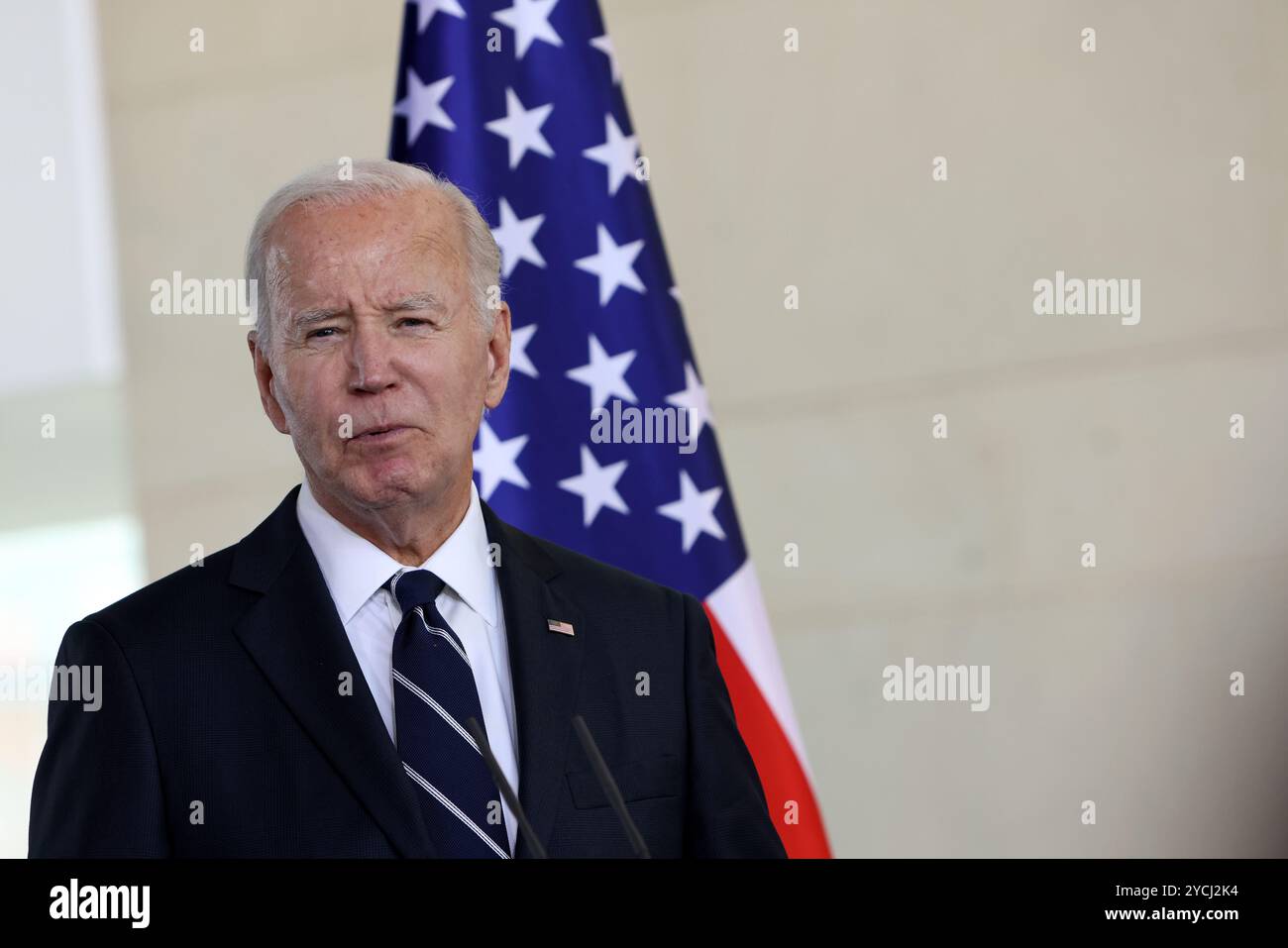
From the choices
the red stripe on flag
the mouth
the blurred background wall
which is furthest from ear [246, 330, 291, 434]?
the blurred background wall

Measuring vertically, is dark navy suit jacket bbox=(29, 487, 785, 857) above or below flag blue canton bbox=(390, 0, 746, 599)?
below

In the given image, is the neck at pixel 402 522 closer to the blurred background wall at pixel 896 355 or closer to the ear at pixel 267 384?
the ear at pixel 267 384

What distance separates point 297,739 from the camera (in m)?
1.48

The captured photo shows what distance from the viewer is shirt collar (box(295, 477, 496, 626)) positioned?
1.62 metres

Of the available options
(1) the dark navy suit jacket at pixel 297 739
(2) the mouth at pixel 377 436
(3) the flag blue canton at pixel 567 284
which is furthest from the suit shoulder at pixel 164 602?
(3) the flag blue canton at pixel 567 284

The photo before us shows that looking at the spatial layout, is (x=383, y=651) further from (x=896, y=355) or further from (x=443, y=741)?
(x=896, y=355)

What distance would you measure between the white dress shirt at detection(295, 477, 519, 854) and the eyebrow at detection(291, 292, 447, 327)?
22 cm

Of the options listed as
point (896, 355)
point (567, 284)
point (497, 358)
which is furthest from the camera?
point (896, 355)

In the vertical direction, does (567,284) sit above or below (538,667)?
above

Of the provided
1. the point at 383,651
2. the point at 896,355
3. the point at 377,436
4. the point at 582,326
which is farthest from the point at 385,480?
the point at 896,355

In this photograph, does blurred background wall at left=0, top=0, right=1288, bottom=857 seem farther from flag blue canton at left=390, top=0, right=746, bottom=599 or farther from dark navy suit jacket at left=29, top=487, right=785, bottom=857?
dark navy suit jacket at left=29, top=487, right=785, bottom=857

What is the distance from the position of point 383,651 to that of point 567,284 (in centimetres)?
156

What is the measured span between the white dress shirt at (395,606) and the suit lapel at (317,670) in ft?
0.13

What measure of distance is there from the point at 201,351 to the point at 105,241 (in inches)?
13.9
